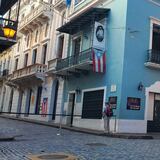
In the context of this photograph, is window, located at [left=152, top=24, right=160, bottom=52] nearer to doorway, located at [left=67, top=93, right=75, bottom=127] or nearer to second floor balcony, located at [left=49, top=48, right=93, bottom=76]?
second floor balcony, located at [left=49, top=48, right=93, bottom=76]

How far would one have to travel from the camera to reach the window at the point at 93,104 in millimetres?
22891

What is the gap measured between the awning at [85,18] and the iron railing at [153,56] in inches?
152

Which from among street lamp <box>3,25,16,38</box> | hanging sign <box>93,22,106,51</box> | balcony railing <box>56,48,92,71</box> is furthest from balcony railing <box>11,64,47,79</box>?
street lamp <box>3,25,16,38</box>

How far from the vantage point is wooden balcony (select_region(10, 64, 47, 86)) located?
3192cm

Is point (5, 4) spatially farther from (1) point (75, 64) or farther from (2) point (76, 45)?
(2) point (76, 45)

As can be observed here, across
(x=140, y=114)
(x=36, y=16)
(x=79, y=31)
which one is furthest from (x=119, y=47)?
(x=36, y=16)

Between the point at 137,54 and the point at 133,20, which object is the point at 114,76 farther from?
the point at 133,20

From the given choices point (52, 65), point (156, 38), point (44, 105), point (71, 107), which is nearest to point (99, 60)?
point (156, 38)

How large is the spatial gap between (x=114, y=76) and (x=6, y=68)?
2721 cm

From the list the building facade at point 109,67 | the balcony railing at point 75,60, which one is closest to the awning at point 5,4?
the building facade at point 109,67

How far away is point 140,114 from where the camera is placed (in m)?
21.5

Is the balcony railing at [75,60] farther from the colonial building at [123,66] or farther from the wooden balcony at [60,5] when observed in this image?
the wooden balcony at [60,5]

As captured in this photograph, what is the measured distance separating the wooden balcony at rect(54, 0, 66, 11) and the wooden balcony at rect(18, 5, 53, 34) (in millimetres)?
1360

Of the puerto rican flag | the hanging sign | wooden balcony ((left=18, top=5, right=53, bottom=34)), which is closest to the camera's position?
the puerto rican flag
